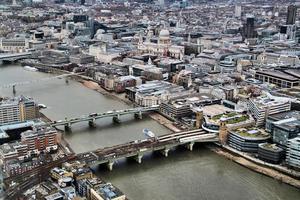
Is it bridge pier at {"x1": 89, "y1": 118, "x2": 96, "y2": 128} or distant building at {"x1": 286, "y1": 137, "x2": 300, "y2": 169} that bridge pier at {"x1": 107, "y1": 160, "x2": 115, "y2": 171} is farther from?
distant building at {"x1": 286, "y1": 137, "x2": 300, "y2": 169}

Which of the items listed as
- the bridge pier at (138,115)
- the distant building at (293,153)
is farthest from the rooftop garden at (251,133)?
the bridge pier at (138,115)

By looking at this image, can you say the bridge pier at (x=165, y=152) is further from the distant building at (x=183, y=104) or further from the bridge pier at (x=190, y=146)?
the distant building at (x=183, y=104)

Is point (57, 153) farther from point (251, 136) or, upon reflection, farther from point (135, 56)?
point (135, 56)

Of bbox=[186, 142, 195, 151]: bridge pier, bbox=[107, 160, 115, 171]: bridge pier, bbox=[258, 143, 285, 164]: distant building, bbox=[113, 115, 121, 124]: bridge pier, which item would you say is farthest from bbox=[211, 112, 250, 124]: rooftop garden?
bbox=[107, 160, 115, 171]: bridge pier

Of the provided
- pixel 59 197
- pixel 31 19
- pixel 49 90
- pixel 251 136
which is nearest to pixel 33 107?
pixel 49 90

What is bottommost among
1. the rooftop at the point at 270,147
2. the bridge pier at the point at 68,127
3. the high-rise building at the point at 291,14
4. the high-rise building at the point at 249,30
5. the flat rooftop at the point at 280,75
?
the bridge pier at the point at 68,127
